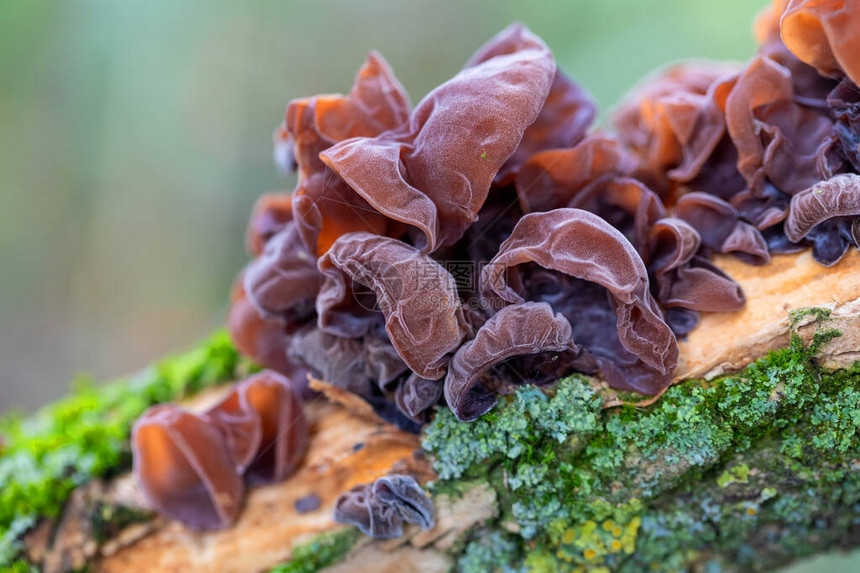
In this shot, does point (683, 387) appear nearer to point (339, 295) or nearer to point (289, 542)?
point (339, 295)

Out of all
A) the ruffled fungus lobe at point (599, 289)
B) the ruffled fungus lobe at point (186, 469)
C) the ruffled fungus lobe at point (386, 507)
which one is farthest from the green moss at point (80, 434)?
the ruffled fungus lobe at point (599, 289)

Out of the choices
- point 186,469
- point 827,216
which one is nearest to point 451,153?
point 827,216

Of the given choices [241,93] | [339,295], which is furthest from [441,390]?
[241,93]

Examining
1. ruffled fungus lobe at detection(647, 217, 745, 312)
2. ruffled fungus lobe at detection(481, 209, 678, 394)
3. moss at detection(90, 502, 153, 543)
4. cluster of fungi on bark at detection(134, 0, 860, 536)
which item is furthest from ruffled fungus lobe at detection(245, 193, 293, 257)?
ruffled fungus lobe at detection(647, 217, 745, 312)

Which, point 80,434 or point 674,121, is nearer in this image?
point 674,121

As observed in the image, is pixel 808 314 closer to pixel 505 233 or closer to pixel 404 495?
pixel 505 233
